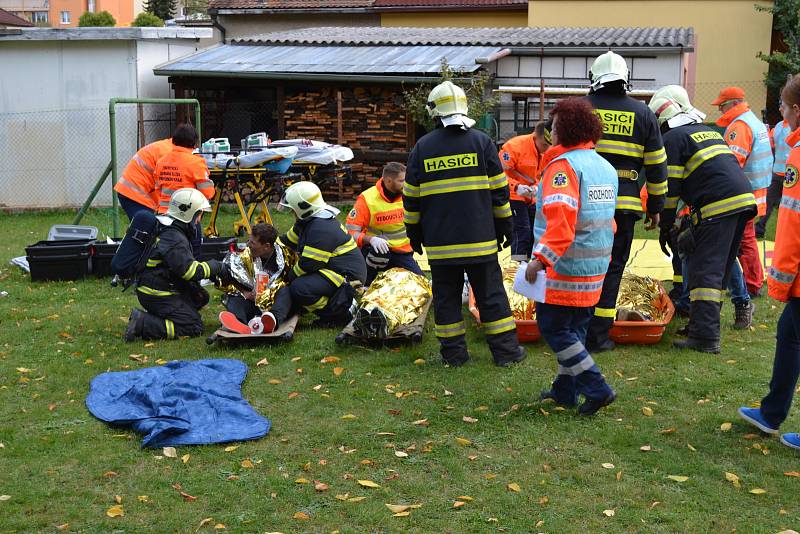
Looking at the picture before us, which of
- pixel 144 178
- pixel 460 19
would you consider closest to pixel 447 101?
pixel 144 178

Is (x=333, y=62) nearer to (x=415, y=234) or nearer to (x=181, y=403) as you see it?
(x=415, y=234)

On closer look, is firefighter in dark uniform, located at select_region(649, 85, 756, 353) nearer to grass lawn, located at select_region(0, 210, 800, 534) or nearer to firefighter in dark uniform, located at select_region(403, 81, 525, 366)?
grass lawn, located at select_region(0, 210, 800, 534)

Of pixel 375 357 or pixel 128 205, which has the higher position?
pixel 128 205

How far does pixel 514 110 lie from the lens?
17281 mm

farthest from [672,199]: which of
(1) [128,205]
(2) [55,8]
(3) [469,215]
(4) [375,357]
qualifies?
(2) [55,8]

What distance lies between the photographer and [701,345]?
723cm

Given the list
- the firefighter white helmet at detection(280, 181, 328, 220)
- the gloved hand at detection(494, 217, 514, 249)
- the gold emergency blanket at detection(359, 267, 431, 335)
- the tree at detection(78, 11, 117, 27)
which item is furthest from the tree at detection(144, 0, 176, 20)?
the gloved hand at detection(494, 217, 514, 249)

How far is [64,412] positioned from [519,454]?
3138 millimetres

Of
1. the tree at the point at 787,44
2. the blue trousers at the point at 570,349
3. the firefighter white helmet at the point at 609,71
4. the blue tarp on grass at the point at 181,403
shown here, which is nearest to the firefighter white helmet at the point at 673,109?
the firefighter white helmet at the point at 609,71

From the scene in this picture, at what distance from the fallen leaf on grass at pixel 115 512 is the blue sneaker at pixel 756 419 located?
145 inches

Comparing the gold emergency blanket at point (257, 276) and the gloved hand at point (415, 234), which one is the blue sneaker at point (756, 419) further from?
the gold emergency blanket at point (257, 276)

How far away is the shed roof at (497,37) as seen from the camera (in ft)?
57.5

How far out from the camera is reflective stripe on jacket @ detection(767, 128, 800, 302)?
486 centimetres

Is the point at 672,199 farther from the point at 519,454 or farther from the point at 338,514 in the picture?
the point at 338,514
